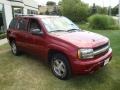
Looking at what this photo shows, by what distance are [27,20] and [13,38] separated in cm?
149

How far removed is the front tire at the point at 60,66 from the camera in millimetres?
5191

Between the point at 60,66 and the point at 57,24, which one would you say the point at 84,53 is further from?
the point at 57,24

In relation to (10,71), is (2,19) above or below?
above

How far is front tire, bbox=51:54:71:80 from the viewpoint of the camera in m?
5.19

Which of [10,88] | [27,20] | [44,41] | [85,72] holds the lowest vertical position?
[10,88]

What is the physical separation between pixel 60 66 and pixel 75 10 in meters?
26.2

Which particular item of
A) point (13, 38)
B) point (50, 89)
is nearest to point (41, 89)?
point (50, 89)

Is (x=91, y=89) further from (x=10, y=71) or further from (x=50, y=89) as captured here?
(x=10, y=71)

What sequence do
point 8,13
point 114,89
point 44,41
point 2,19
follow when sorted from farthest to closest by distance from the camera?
1. point 8,13
2. point 2,19
3. point 44,41
4. point 114,89

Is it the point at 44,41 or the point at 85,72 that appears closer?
the point at 85,72

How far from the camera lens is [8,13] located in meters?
19.5

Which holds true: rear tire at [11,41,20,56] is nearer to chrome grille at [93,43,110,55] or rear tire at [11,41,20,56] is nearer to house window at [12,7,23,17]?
chrome grille at [93,43,110,55]

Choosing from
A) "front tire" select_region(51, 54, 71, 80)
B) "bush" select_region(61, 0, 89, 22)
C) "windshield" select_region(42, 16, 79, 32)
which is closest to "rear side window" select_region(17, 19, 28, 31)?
"windshield" select_region(42, 16, 79, 32)

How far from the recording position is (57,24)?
6.36 m
